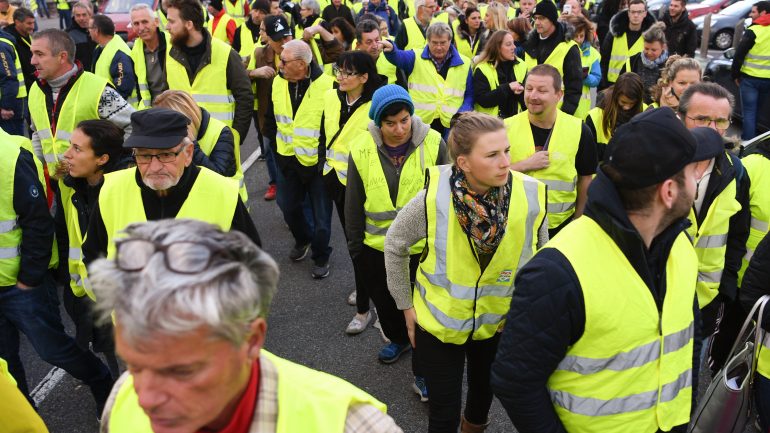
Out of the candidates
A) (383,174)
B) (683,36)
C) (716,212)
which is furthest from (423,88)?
(683,36)

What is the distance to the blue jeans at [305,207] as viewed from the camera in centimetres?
562

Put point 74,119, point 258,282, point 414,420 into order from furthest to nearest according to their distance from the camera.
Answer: point 74,119 < point 414,420 < point 258,282

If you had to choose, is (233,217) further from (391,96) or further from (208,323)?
(208,323)

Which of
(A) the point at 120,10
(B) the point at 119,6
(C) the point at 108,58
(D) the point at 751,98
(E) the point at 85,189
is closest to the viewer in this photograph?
(E) the point at 85,189

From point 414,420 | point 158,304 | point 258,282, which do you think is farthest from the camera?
point 414,420

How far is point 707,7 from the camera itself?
17.5 metres

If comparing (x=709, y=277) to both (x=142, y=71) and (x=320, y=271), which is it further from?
(x=142, y=71)

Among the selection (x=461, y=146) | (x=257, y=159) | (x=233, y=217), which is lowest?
(x=257, y=159)

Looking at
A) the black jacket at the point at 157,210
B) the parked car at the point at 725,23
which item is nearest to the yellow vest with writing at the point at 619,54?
the black jacket at the point at 157,210

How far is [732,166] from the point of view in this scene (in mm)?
3166

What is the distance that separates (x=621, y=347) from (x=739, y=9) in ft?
57.4

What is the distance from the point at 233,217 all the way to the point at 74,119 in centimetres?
217

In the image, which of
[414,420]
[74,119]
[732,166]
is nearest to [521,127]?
[732,166]

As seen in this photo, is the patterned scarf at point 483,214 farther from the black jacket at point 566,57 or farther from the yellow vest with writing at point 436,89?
the black jacket at point 566,57
